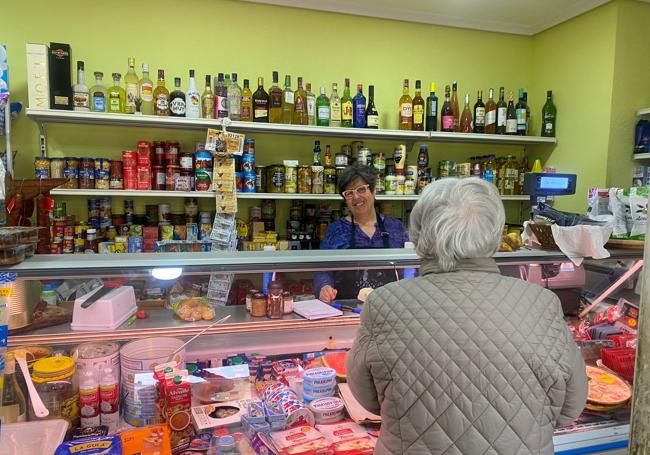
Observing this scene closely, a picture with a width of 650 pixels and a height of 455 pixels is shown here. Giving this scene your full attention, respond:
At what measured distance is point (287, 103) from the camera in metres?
3.87

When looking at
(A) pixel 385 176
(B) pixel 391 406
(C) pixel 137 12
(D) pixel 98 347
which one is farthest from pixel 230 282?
(C) pixel 137 12

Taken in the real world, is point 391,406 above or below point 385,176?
below

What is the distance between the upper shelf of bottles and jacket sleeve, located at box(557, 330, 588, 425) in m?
2.95

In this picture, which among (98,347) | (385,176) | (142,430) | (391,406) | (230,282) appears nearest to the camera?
(391,406)

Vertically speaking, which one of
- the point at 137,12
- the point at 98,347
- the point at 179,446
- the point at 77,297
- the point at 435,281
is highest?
the point at 137,12

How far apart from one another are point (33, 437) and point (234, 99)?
288 centimetres

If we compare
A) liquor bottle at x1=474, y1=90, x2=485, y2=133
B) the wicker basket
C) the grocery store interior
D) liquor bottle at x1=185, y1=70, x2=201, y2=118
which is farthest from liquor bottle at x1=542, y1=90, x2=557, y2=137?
liquor bottle at x1=185, y1=70, x2=201, y2=118

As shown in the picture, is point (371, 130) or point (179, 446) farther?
point (371, 130)

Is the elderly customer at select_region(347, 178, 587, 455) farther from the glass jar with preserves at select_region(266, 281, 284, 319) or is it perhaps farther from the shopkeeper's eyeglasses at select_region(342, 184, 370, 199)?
the shopkeeper's eyeglasses at select_region(342, 184, 370, 199)

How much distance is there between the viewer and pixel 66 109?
133 inches

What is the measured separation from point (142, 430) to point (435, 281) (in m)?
0.97

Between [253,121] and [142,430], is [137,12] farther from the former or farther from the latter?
[142,430]

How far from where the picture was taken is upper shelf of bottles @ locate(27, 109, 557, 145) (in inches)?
133

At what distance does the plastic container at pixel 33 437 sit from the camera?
1.33 meters
